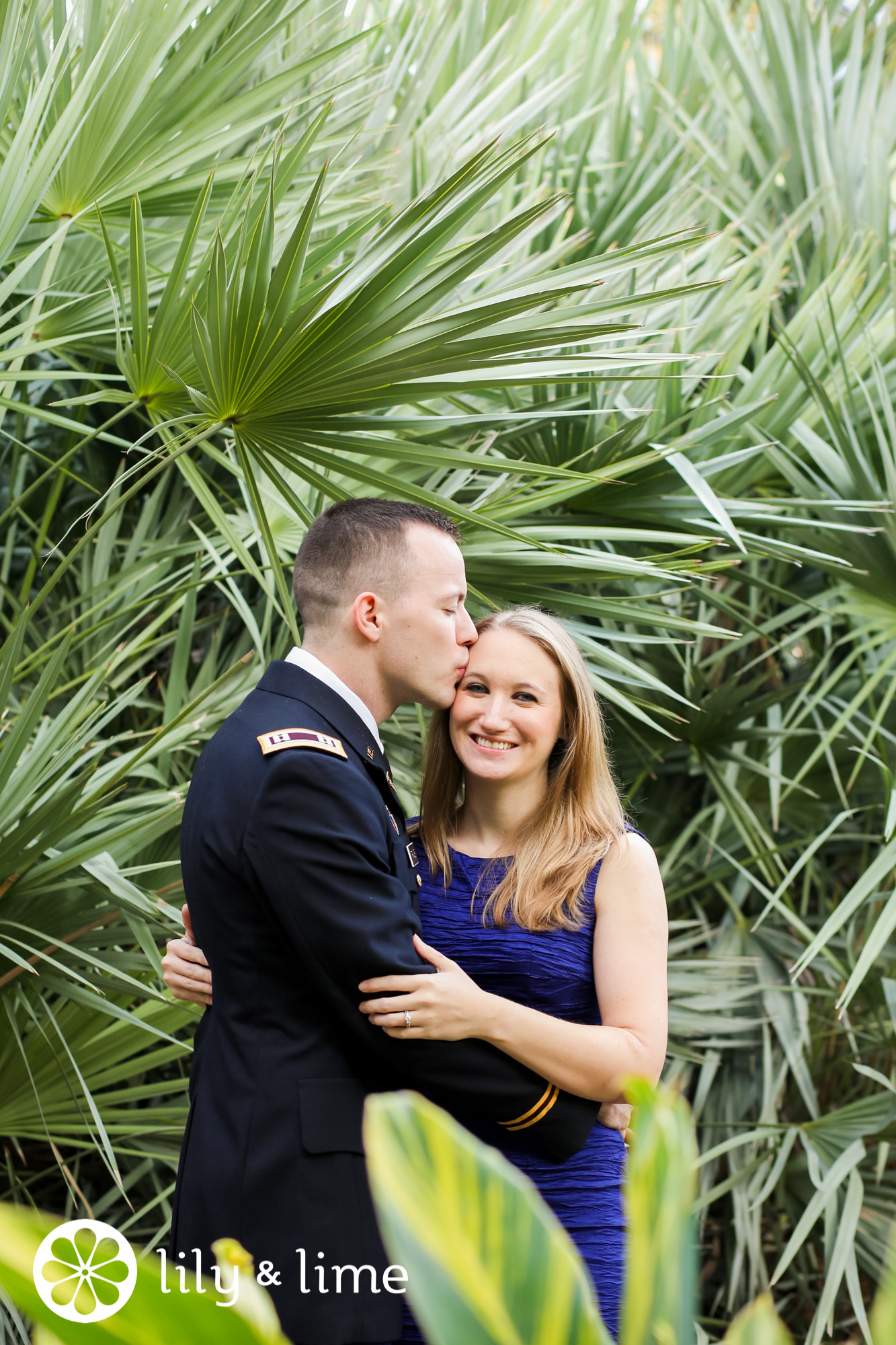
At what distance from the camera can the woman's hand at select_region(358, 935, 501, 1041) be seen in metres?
1.19

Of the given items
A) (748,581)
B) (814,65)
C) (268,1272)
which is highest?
(814,65)

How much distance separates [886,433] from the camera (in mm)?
3008

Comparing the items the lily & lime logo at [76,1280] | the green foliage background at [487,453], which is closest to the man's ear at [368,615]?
the green foliage background at [487,453]

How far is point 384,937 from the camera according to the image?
121 cm

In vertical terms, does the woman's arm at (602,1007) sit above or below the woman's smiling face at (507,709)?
below

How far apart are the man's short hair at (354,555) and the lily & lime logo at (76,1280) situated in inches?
43.9

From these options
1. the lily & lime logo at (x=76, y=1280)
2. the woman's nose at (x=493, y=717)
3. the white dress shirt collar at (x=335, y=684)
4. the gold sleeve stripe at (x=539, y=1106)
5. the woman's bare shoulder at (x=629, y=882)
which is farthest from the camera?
the woman's nose at (x=493, y=717)

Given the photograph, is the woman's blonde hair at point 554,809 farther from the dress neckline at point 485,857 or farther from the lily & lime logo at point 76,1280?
the lily & lime logo at point 76,1280

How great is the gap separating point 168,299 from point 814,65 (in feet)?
9.19

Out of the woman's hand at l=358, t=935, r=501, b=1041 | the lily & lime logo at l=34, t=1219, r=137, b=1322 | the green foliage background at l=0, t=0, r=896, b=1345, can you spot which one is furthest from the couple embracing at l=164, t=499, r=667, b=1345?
the lily & lime logo at l=34, t=1219, r=137, b=1322

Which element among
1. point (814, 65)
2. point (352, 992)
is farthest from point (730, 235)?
point (352, 992)

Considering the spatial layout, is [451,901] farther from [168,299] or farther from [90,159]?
[90,159]

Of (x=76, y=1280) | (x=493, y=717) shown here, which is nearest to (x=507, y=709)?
(x=493, y=717)

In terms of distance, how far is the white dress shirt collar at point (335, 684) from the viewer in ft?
4.67
